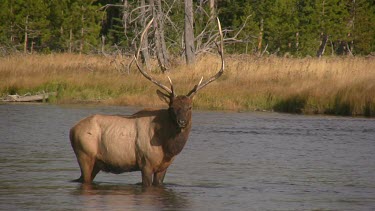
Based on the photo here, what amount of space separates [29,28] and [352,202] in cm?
3806

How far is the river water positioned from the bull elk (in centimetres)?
31

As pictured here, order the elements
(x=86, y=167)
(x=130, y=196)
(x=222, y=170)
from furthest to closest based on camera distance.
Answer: (x=222, y=170)
(x=86, y=167)
(x=130, y=196)

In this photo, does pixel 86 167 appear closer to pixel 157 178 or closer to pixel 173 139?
pixel 157 178

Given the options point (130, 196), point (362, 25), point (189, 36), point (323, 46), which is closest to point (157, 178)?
point (130, 196)

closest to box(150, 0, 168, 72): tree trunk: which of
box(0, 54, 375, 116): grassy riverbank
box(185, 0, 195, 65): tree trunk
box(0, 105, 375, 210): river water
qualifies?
box(0, 54, 375, 116): grassy riverbank

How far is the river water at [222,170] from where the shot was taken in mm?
12070

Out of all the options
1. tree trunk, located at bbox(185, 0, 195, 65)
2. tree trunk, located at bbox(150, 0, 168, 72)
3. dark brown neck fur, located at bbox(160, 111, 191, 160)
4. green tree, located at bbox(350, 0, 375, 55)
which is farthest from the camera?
green tree, located at bbox(350, 0, 375, 55)

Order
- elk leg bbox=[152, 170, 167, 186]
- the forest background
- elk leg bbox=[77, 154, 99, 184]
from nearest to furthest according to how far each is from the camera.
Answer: elk leg bbox=[77, 154, 99, 184] → elk leg bbox=[152, 170, 167, 186] → the forest background

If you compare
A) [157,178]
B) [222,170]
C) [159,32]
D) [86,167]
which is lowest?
[222,170]

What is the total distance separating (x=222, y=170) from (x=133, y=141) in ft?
9.44

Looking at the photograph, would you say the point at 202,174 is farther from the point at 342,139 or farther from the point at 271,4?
the point at 271,4

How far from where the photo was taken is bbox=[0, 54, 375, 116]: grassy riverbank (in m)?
27.9

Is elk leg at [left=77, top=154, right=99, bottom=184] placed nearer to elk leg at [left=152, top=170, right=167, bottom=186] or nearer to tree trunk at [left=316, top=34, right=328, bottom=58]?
elk leg at [left=152, top=170, right=167, bottom=186]

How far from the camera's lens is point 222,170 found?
607 inches
